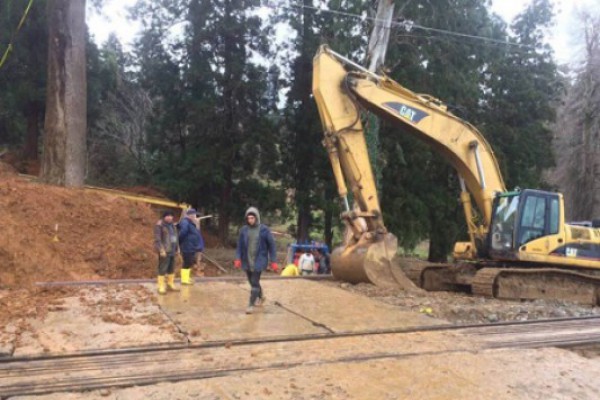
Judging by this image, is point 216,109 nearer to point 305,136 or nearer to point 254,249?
point 305,136

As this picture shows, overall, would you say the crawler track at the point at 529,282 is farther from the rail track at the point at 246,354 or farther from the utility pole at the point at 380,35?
the utility pole at the point at 380,35

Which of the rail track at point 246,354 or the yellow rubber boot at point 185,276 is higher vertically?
the yellow rubber boot at point 185,276

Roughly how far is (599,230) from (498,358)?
7.34 m

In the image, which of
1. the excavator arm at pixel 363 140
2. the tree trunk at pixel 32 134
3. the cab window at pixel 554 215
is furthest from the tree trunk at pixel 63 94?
the cab window at pixel 554 215

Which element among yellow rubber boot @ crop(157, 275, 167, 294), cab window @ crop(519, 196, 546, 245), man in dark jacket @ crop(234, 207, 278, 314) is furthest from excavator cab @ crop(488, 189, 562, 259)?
yellow rubber boot @ crop(157, 275, 167, 294)

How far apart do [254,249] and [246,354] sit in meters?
2.58

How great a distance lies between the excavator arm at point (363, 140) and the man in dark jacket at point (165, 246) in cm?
357

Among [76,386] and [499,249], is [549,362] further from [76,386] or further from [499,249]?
[499,249]

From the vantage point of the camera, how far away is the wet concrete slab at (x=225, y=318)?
257 inches

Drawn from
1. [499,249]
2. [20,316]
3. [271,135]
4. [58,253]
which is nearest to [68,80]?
[58,253]

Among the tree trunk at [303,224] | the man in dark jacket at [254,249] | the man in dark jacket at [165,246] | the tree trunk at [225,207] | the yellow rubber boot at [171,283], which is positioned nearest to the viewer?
the man in dark jacket at [254,249]

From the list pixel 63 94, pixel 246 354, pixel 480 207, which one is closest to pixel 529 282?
pixel 480 207

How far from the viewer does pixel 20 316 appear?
7.06 metres

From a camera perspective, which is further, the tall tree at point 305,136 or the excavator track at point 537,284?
the tall tree at point 305,136
